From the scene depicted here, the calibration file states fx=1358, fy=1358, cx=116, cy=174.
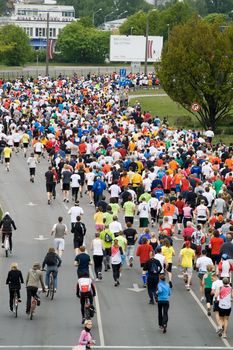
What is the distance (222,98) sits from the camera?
67.4 meters

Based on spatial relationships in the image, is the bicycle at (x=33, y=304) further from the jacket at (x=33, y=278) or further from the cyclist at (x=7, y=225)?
the cyclist at (x=7, y=225)

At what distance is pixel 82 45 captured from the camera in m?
147

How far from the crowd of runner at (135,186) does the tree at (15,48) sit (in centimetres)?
5778

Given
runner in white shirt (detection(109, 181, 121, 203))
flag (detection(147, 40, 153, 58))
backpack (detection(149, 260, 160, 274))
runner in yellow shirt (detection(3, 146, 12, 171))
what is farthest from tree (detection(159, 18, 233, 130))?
flag (detection(147, 40, 153, 58))

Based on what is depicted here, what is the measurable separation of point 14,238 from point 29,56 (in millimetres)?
103662

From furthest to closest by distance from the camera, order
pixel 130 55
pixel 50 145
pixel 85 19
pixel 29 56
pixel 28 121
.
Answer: pixel 85 19, pixel 29 56, pixel 130 55, pixel 28 121, pixel 50 145

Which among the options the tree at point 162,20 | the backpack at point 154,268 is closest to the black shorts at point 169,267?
the backpack at point 154,268

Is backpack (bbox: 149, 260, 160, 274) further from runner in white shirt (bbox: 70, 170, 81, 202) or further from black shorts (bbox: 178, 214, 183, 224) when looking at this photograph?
runner in white shirt (bbox: 70, 170, 81, 202)

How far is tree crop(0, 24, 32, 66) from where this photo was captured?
134m

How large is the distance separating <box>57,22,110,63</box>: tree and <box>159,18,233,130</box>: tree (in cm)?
7826

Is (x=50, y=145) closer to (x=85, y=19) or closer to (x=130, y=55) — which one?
(x=130, y=55)

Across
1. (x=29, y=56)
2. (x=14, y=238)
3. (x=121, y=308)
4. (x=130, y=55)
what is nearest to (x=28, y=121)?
(x=14, y=238)

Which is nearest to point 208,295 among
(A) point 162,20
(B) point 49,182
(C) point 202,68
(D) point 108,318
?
(D) point 108,318

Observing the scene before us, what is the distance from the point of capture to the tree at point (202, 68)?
67250 mm
